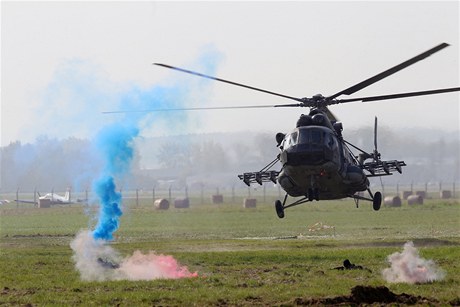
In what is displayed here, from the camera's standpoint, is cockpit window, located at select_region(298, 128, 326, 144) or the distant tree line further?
the distant tree line

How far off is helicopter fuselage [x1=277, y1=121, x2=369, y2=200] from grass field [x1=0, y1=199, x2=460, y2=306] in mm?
3226

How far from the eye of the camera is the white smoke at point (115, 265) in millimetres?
32594

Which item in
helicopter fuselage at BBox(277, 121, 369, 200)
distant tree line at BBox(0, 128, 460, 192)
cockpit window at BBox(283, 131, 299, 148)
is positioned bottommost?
helicopter fuselage at BBox(277, 121, 369, 200)

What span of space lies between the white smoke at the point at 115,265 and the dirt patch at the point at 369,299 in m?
9.09

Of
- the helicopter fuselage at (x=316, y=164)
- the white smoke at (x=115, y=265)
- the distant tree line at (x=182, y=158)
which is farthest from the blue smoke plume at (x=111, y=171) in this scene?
the distant tree line at (x=182, y=158)

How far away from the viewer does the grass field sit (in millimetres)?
26609

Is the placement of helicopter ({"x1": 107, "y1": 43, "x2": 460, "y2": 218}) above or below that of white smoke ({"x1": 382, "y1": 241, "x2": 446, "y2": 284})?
above

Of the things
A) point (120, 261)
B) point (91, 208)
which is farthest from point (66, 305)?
point (91, 208)

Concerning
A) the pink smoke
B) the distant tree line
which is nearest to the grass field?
the pink smoke

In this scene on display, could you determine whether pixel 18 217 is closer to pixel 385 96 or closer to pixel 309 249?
pixel 309 249

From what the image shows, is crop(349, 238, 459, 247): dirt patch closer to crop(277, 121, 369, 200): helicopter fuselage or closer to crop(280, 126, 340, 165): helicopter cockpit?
crop(277, 121, 369, 200): helicopter fuselage

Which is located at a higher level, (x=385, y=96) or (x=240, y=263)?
(x=385, y=96)

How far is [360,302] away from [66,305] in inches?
341

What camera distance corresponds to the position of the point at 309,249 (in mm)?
42844
